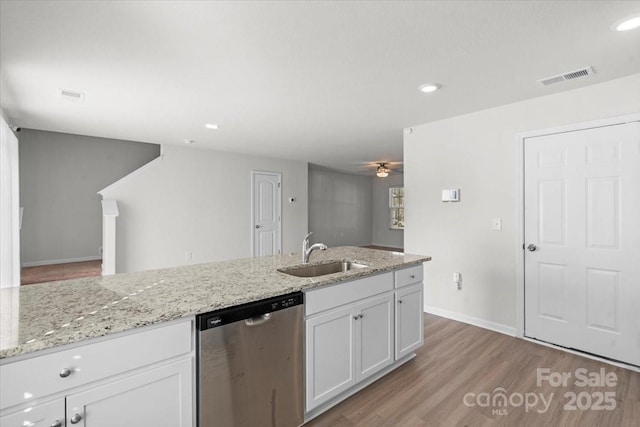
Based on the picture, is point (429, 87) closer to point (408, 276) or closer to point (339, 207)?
point (408, 276)

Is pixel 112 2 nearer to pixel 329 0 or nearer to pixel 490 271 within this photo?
pixel 329 0

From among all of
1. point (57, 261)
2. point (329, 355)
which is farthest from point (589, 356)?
point (57, 261)

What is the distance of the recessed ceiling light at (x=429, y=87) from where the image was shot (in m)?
2.79

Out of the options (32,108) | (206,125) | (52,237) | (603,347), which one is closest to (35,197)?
(52,237)

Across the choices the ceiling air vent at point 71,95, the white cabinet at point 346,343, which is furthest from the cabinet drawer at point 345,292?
the ceiling air vent at point 71,95

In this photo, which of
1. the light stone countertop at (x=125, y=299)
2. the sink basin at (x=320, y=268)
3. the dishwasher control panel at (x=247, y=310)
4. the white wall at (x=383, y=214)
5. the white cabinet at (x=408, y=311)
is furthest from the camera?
the white wall at (x=383, y=214)

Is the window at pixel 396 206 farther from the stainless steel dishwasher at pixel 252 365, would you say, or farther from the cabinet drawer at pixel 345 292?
the stainless steel dishwasher at pixel 252 365

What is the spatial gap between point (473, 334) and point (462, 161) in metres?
1.91

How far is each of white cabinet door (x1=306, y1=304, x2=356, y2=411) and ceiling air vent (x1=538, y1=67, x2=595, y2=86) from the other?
8.20ft

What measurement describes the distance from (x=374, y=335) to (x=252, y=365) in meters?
1.03

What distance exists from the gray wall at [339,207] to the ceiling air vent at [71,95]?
600cm

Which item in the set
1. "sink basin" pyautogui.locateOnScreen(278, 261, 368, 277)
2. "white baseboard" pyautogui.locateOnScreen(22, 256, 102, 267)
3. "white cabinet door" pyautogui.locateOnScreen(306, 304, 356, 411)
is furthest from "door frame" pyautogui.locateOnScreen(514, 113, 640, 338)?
"white baseboard" pyautogui.locateOnScreen(22, 256, 102, 267)

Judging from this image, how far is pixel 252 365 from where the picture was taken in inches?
64.2

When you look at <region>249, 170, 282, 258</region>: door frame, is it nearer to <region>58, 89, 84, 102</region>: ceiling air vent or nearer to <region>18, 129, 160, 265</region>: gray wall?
<region>18, 129, 160, 265</region>: gray wall
